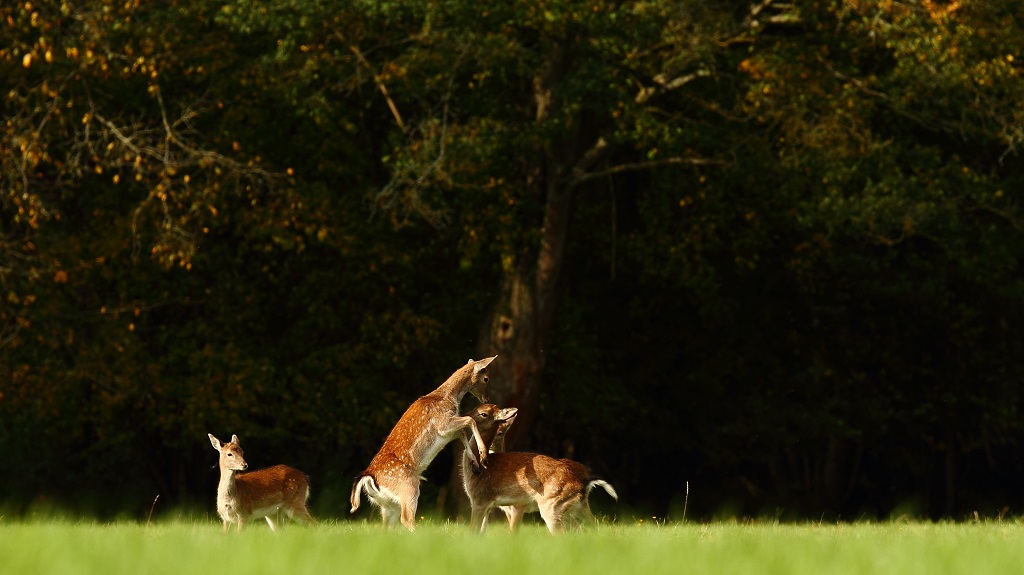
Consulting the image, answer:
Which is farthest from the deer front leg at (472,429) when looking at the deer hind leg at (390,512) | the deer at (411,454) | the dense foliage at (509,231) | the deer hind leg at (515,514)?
the dense foliage at (509,231)

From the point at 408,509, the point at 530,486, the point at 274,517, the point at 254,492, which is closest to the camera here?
the point at 530,486

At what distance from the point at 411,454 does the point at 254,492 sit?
1653 mm

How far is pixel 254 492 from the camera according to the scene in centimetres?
1246

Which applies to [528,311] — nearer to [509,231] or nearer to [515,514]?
[509,231]

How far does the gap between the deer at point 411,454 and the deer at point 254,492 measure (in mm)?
888

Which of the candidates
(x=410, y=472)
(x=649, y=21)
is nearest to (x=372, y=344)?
(x=649, y=21)

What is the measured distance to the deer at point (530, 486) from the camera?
1086 centimetres

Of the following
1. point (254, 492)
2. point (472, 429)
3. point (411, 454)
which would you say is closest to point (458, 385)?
point (472, 429)

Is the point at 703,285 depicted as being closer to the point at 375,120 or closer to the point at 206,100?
the point at 375,120

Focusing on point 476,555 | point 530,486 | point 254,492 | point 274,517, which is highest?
point 476,555

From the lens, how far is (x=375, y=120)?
25109 mm

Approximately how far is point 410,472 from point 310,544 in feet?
11.6

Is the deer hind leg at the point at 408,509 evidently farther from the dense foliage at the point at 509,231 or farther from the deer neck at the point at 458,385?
the dense foliage at the point at 509,231

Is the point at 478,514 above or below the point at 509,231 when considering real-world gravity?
below
